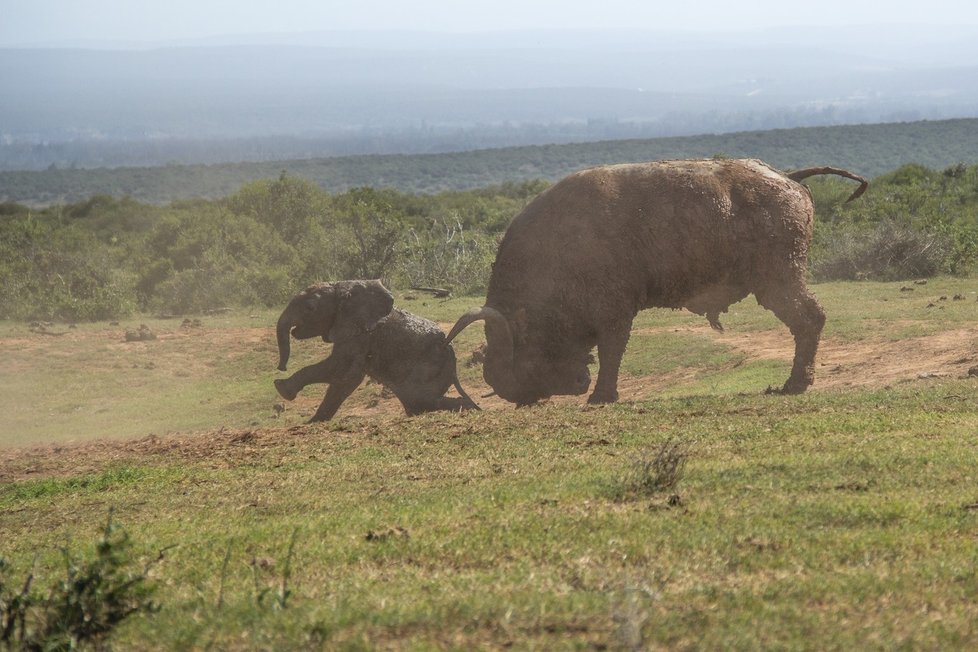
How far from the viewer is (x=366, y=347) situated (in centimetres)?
A: 1359

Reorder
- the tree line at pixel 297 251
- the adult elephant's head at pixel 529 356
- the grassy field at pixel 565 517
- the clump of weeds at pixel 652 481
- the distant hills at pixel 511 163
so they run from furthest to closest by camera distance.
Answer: the distant hills at pixel 511 163
the tree line at pixel 297 251
the adult elephant's head at pixel 529 356
the clump of weeds at pixel 652 481
the grassy field at pixel 565 517

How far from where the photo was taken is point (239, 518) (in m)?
8.00

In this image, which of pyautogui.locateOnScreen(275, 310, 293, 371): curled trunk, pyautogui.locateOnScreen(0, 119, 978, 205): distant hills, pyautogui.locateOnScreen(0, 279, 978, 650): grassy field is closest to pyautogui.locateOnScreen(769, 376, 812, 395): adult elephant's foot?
pyautogui.locateOnScreen(0, 279, 978, 650): grassy field

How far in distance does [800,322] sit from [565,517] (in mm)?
6381

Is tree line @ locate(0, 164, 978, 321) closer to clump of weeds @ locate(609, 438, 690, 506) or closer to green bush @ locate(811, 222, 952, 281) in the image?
green bush @ locate(811, 222, 952, 281)

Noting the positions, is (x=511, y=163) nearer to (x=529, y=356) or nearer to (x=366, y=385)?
(x=366, y=385)

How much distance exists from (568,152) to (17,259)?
72.7 m

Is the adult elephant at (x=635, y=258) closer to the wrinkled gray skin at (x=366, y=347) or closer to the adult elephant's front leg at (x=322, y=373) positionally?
the wrinkled gray skin at (x=366, y=347)

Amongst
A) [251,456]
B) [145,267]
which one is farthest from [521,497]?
[145,267]

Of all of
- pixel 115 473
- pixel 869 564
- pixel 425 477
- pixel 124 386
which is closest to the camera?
pixel 869 564

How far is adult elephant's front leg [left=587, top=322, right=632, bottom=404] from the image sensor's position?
501 inches

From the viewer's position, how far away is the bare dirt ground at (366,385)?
11.2m

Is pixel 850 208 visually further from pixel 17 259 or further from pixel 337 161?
pixel 337 161

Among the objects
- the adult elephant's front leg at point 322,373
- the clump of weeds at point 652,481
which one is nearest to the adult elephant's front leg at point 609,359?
the adult elephant's front leg at point 322,373
